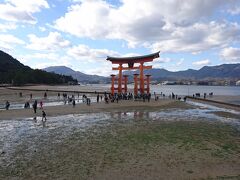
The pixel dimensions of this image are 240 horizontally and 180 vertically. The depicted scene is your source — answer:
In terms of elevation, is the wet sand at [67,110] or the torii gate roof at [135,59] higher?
the torii gate roof at [135,59]

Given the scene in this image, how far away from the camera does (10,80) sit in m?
117

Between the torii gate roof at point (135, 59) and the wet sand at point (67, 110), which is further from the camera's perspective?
the torii gate roof at point (135, 59)

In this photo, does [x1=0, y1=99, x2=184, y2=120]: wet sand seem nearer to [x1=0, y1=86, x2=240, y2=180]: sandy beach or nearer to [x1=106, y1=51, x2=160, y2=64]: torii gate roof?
[x1=0, y1=86, x2=240, y2=180]: sandy beach

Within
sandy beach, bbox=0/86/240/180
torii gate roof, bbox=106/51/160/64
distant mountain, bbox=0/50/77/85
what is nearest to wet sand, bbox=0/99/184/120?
sandy beach, bbox=0/86/240/180

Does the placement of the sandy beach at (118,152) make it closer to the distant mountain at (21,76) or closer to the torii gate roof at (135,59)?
the torii gate roof at (135,59)

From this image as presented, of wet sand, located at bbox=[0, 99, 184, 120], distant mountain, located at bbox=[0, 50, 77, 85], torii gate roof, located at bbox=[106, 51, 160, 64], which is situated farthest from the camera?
distant mountain, located at bbox=[0, 50, 77, 85]

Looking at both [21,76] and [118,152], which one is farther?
[21,76]

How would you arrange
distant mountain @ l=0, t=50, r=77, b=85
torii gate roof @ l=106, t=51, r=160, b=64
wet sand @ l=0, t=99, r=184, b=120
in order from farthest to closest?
distant mountain @ l=0, t=50, r=77, b=85
torii gate roof @ l=106, t=51, r=160, b=64
wet sand @ l=0, t=99, r=184, b=120

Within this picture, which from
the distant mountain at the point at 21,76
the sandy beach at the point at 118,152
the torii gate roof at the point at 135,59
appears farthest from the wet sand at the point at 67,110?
the distant mountain at the point at 21,76

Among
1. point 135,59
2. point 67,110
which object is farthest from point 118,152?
point 135,59

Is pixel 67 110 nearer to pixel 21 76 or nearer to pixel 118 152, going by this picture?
pixel 118 152

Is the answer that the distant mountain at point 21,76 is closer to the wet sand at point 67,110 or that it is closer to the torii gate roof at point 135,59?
the torii gate roof at point 135,59

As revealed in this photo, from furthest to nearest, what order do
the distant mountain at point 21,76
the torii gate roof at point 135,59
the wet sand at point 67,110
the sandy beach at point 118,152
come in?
1. the distant mountain at point 21,76
2. the torii gate roof at point 135,59
3. the wet sand at point 67,110
4. the sandy beach at point 118,152

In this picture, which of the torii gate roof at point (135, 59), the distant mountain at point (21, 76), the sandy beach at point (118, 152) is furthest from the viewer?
the distant mountain at point (21, 76)
